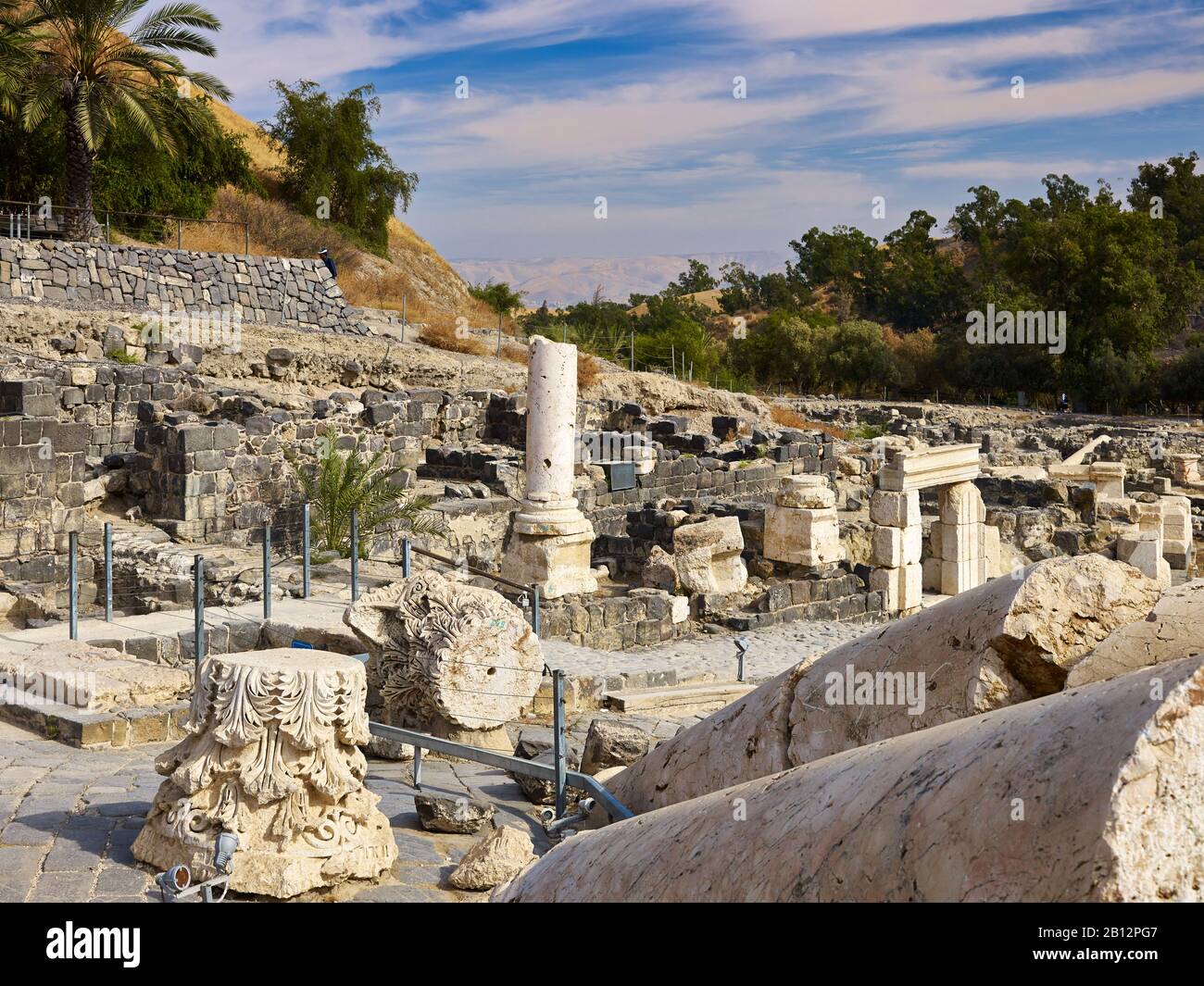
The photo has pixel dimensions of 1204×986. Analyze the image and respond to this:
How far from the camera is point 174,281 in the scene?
83.7 ft

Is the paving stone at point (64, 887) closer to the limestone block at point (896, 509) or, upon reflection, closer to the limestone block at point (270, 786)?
the limestone block at point (270, 786)

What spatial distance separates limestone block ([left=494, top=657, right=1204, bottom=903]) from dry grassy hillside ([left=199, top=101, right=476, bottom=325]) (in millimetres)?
30676

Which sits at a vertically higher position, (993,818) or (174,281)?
(174,281)

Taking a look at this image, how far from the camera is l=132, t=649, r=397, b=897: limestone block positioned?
4391mm

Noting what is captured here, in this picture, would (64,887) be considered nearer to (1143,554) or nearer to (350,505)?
(350,505)

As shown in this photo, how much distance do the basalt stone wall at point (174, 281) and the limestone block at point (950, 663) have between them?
22.1 m

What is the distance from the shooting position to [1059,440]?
31.3 metres

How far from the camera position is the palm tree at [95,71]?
24203 millimetres

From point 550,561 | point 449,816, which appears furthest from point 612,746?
point 550,561

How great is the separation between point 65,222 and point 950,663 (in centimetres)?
2623

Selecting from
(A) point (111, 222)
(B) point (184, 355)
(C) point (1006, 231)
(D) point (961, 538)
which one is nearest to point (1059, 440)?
(D) point (961, 538)

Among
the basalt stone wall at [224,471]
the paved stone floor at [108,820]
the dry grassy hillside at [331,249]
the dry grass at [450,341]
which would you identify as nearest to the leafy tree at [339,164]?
the dry grassy hillside at [331,249]

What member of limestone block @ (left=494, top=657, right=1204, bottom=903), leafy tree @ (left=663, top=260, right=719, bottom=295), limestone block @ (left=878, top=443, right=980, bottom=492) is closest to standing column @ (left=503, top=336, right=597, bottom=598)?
limestone block @ (left=878, top=443, right=980, bottom=492)
